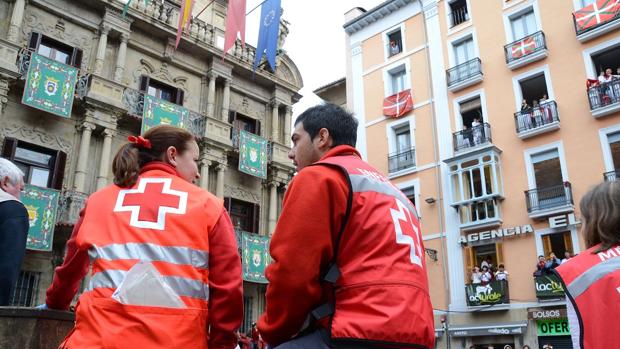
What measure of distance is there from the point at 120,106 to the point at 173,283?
49.6 feet

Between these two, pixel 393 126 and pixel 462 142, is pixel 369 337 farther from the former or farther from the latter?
pixel 393 126

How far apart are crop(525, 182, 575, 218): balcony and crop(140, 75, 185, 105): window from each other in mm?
13497

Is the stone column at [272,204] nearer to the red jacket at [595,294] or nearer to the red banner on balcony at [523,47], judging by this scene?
the red banner on balcony at [523,47]

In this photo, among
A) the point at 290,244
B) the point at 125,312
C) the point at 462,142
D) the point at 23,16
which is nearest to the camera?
the point at 290,244

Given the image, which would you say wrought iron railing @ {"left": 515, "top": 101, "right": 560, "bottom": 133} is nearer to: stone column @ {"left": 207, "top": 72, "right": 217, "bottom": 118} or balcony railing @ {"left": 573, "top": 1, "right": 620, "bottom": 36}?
balcony railing @ {"left": 573, "top": 1, "right": 620, "bottom": 36}

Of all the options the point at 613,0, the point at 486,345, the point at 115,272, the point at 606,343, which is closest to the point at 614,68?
the point at 613,0

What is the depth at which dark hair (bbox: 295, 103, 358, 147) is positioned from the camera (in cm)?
279

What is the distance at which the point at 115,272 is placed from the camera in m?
2.40

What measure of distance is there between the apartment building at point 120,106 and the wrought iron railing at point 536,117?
30.7 ft

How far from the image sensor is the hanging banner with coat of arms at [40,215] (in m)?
13.3

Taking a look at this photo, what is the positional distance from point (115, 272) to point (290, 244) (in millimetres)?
893

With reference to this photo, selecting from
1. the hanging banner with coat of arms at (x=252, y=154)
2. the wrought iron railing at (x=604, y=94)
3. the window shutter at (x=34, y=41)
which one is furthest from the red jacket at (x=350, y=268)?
the wrought iron railing at (x=604, y=94)

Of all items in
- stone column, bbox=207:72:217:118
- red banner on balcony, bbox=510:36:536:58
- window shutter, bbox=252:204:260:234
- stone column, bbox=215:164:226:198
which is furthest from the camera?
red banner on balcony, bbox=510:36:536:58

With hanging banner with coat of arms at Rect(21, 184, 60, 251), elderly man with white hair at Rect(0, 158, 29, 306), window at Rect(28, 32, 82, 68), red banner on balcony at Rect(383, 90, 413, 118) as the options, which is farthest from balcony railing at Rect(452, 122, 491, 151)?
elderly man with white hair at Rect(0, 158, 29, 306)
